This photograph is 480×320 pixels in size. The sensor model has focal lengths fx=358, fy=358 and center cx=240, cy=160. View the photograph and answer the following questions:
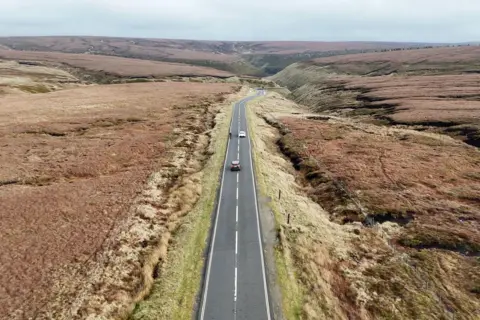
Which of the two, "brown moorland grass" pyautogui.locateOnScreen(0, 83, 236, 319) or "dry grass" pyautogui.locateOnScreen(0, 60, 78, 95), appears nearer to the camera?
"brown moorland grass" pyautogui.locateOnScreen(0, 83, 236, 319)

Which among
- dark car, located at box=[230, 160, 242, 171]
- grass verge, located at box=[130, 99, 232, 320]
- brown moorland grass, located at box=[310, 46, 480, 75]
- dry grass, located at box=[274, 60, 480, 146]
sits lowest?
grass verge, located at box=[130, 99, 232, 320]

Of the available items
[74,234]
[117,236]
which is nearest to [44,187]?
[74,234]

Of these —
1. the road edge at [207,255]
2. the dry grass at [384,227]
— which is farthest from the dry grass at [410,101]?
the road edge at [207,255]

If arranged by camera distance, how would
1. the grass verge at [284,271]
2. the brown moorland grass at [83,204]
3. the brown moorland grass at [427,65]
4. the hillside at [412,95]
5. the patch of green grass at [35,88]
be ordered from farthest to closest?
the brown moorland grass at [427,65]
the patch of green grass at [35,88]
the hillside at [412,95]
the brown moorland grass at [83,204]
the grass verge at [284,271]

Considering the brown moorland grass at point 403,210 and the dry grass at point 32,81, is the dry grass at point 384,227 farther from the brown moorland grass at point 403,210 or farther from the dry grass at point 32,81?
the dry grass at point 32,81

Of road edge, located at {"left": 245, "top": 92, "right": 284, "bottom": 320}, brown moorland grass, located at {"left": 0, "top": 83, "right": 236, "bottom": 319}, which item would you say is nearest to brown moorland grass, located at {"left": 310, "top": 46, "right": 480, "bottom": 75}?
brown moorland grass, located at {"left": 0, "top": 83, "right": 236, "bottom": 319}

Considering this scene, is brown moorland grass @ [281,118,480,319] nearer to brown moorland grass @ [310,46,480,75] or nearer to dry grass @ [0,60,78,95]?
dry grass @ [0,60,78,95]

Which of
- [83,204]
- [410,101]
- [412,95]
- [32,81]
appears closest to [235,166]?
[83,204]
